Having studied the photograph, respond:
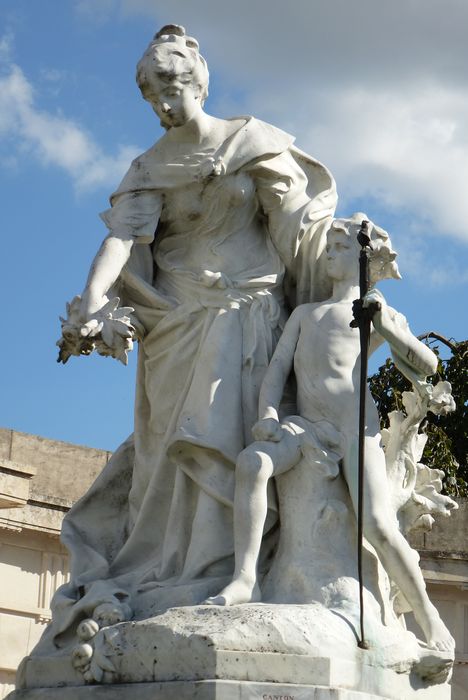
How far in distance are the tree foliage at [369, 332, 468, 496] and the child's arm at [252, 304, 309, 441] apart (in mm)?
10330

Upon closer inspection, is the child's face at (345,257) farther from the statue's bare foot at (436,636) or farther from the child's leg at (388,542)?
the statue's bare foot at (436,636)

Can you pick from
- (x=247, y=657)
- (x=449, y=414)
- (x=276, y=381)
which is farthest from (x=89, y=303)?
(x=449, y=414)

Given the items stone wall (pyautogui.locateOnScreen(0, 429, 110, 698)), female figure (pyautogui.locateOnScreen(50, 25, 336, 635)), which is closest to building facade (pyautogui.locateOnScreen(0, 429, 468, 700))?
stone wall (pyautogui.locateOnScreen(0, 429, 110, 698))

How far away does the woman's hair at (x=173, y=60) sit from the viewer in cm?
1034

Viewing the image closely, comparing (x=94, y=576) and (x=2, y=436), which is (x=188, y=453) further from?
(x=2, y=436)

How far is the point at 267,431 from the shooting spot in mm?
9734

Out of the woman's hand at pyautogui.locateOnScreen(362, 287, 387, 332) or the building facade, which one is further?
the building facade

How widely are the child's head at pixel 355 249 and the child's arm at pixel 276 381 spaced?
1.12 ft

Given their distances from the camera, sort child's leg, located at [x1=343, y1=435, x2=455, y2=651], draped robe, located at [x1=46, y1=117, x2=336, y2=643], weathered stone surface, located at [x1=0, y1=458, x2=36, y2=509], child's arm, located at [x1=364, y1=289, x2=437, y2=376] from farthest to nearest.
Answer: weathered stone surface, located at [x1=0, y1=458, x2=36, y2=509] → draped robe, located at [x1=46, y1=117, x2=336, y2=643] → child's arm, located at [x1=364, y1=289, x2=437, y2=376] → child's leg, located at [x1=343, y1=435, x2=455, y2=651]

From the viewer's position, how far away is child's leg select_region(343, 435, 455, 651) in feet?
→ 31.9

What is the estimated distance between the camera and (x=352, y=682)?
30.1ft

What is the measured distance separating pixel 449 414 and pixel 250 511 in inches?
500

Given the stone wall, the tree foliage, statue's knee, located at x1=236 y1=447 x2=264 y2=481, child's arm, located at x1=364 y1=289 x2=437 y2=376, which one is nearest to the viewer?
statue's knee, located at x1=236 y1=447 x2=264 y2=481

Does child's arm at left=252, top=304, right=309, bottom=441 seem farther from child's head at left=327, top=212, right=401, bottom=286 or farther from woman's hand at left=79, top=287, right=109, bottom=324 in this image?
woman's hand at left=79, top=287, right=109, bottom=324
